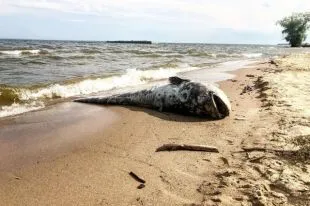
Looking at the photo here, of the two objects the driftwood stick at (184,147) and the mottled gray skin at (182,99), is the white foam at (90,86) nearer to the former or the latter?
the mottled gray skin at (182,99)

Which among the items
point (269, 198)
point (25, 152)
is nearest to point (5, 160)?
point (25, 152)

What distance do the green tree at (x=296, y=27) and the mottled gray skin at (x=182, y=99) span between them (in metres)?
83.2

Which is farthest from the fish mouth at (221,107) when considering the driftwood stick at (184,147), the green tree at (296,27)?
the green tree at (296,27)

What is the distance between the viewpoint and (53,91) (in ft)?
31.8

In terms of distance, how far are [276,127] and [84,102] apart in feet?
14.7

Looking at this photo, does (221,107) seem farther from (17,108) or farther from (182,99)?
(17,108)

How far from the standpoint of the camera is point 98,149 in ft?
16.0

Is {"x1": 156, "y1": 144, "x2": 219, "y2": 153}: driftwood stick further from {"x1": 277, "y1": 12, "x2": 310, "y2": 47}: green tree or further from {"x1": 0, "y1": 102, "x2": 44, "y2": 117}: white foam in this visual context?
{"x1": 277, "y1": 12, "x2": 310, "y2": 47}: green tree

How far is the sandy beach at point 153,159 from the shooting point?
3.48 meters

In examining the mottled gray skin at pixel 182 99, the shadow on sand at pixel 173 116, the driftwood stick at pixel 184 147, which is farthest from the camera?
the mottled gray skin at pixel 182 99

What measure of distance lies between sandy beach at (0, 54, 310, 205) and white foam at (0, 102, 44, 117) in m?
0.45

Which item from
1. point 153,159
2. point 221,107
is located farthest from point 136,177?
point 221,107

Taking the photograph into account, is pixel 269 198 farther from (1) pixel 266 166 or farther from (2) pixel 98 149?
(2) pixel 98 149

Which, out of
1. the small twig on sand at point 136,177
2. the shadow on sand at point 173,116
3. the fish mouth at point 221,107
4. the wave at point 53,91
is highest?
the fish mouth at point 221,107
